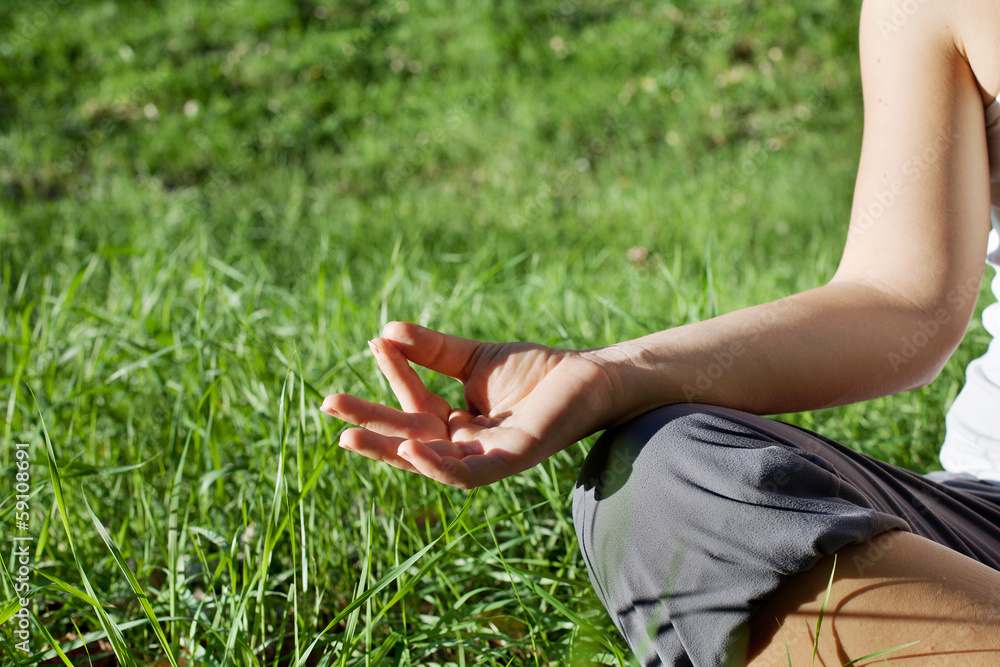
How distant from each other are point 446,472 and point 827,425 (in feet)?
4.45

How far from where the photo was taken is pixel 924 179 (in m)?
1.11

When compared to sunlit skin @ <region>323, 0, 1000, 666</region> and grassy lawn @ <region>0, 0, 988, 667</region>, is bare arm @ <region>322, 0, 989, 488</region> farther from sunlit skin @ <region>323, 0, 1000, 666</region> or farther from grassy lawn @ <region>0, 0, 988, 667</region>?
grassy lawn @ <region>0, 0, 988, 667</region>

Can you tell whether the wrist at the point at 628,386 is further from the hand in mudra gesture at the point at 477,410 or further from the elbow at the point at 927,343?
the elbow at the point at 927,343

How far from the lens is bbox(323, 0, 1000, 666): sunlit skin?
2.60 feet

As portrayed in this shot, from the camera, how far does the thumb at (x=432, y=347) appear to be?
938 mm

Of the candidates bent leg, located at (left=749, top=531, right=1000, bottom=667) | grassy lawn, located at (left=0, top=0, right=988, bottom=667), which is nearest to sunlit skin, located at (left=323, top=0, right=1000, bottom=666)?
bent leg, located at (left=749, top=531, right=1000, bottom=667)

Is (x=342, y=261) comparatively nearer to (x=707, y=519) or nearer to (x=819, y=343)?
(x=819, y=343)

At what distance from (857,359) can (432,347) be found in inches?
22.4

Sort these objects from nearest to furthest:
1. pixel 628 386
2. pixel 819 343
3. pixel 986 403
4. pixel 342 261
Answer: pixel 628 386 < pixel 819 343 < pixel 986 403 < pixel 342 261

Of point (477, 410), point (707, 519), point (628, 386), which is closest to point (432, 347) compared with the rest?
point (477, 410)

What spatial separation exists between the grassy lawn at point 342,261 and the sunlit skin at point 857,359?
0.23 m

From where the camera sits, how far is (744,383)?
3.18ft

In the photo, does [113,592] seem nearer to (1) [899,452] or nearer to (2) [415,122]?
(1) [899,452]

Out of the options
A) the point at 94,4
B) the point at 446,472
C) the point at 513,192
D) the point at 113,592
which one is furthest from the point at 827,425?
the point at 94,4
